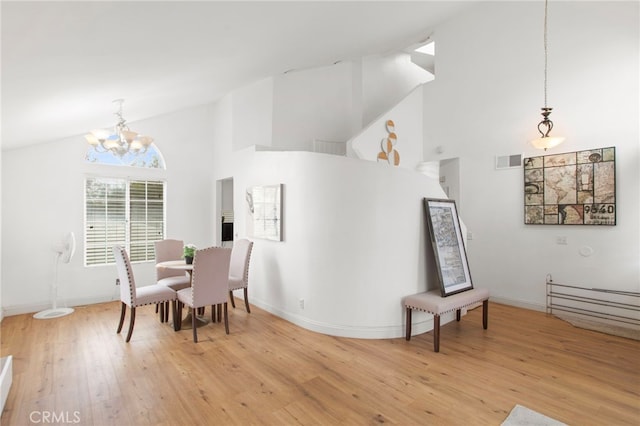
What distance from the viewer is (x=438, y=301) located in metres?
3.54

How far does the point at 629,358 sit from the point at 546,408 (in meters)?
1.68

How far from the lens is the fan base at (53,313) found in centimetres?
460

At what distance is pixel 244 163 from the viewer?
18.7 feet

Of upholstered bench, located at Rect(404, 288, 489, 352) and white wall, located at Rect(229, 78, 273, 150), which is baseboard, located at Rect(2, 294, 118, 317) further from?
upholstered bench, located at Rect(404, 288, 489, 352)

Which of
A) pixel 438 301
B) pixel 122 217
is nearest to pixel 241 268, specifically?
pixel 122 217

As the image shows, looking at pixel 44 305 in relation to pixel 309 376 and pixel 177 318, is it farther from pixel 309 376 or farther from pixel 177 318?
pixel 309 376

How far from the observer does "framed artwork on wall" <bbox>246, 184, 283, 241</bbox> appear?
15.1 feet

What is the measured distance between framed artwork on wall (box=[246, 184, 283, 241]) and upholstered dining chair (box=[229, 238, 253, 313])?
0.88ft

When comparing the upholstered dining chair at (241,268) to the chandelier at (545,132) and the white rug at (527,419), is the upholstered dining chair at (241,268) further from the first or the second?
the chandelier at (545,132)

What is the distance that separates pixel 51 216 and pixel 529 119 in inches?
288

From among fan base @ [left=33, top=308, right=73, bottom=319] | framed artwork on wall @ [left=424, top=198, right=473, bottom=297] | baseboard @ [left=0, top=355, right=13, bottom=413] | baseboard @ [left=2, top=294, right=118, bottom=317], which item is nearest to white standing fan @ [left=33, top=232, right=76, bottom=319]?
fan base @ [left=33, top=308, right=73, bottom=319]

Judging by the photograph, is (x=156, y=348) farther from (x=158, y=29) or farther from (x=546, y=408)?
(x=546, y=408)

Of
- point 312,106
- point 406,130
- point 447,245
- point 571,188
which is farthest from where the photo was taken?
point 312,106

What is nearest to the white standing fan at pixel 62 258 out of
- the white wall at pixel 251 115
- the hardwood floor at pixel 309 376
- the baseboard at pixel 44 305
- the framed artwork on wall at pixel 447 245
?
the baseboard at pixel 44 305
